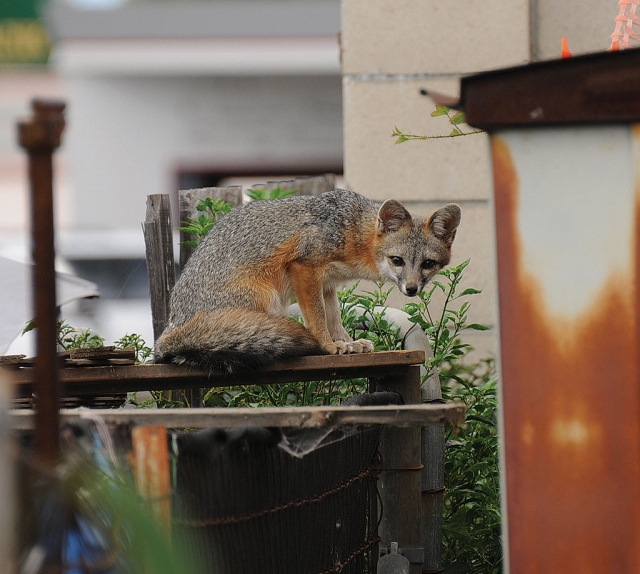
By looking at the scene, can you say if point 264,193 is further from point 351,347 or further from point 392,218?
point 351,347

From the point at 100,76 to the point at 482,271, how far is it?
8.58 meters

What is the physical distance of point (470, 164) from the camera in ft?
16.3

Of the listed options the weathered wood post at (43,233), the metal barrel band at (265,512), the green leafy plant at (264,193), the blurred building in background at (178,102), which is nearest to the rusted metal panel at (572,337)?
the metal barrel band at (265,512)

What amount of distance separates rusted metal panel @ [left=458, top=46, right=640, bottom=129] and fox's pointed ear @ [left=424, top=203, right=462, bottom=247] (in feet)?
6.36

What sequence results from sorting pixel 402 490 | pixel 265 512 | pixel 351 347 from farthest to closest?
pixel 351 347 → pixel 402 490 → pixel 265 512

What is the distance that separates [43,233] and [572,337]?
0.99 metres

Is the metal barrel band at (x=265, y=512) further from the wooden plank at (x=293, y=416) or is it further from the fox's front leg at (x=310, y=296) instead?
the fox's front leg at (x=310, y=296)

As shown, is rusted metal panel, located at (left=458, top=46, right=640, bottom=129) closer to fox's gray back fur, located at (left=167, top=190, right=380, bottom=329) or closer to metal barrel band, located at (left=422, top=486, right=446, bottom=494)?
metal barrel band, located at (left=422, top=486, right=446, bottom=494)

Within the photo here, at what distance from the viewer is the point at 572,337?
1.79 metres

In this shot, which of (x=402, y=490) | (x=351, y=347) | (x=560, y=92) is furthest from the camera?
(x=351, y=347)

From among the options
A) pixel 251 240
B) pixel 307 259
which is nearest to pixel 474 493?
pixel 307 259

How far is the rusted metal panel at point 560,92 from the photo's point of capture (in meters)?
1.73

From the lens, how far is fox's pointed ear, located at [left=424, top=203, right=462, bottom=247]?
3.75 meters

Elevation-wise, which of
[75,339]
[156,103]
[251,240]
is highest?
[156,103]
